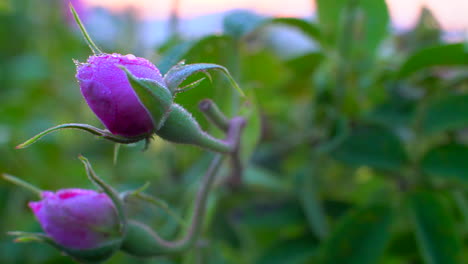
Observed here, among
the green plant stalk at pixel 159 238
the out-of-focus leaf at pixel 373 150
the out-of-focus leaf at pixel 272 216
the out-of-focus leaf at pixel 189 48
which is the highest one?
the out-of-focus leaf at pixel 189 48

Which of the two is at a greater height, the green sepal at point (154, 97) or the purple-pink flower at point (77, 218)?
the green sepal at point (154, 97)

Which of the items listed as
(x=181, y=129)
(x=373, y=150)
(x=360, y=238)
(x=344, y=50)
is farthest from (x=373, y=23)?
(x=181, y=129)

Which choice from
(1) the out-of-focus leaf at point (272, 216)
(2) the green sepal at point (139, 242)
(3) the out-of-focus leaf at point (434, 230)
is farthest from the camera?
(1) the out-of-focus leaf at point (272, 216)

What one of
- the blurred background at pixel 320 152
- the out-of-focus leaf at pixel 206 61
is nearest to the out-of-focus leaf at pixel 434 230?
the blurred background at pixel 320 152

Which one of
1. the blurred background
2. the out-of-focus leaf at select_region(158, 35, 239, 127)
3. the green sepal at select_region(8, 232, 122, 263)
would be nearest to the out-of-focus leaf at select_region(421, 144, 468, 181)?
the blurred background

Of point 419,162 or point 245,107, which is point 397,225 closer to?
point 419,162

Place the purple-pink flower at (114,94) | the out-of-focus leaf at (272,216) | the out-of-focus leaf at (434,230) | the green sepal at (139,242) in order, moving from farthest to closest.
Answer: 1. the out-of-focus leaf at (272,216)
2. the out-of-focus leaf at (434,230)
3. the green sepal at (139,242)
4. the purple-pink flower at (114,94)

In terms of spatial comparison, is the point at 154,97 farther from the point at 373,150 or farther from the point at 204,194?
the point at 373,150

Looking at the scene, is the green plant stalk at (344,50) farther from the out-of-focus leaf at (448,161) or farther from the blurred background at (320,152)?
the out-of-focus leaf at (448,161)
